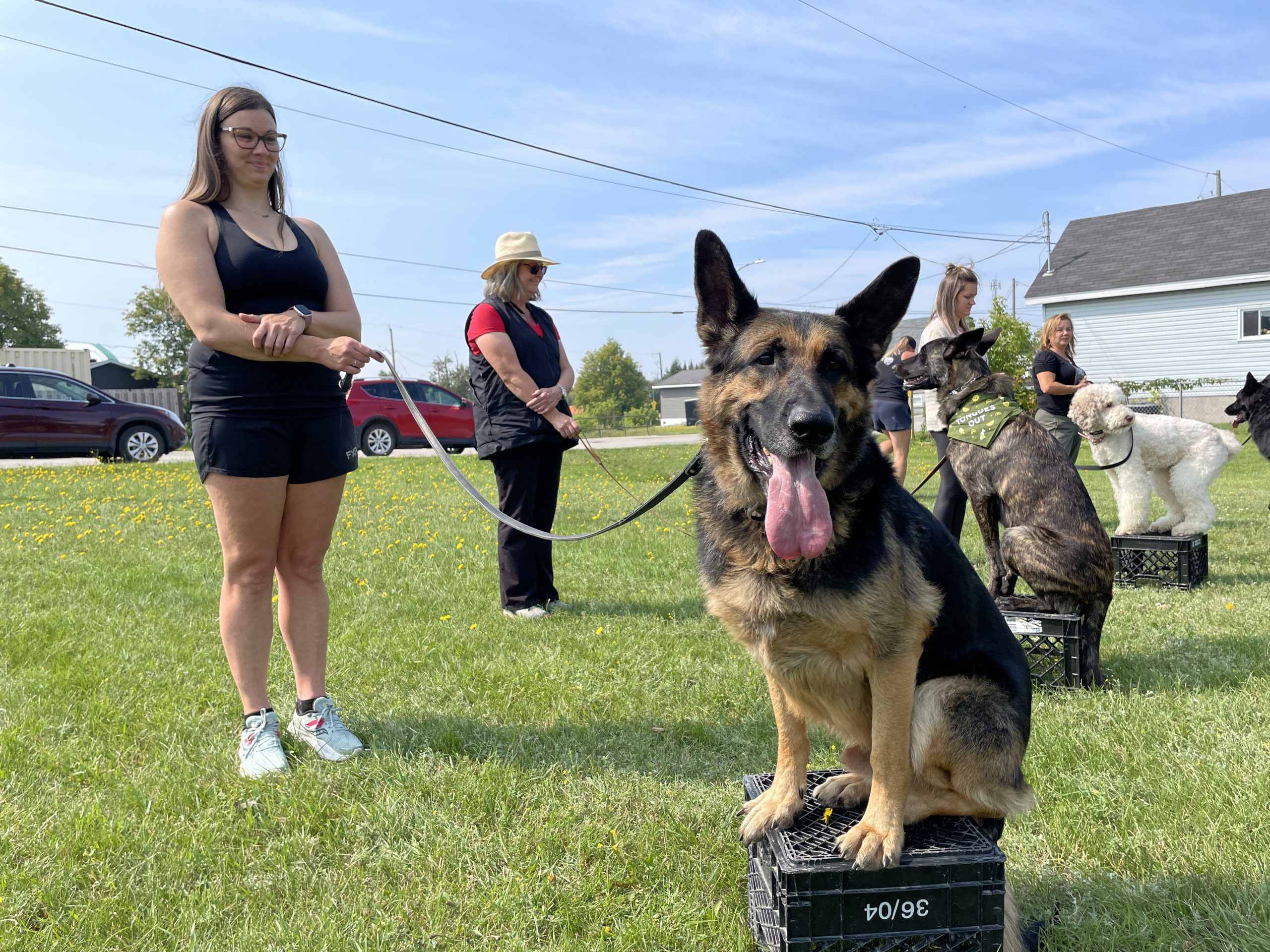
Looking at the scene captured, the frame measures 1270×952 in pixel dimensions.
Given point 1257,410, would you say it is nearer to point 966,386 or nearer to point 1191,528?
point 1191,528

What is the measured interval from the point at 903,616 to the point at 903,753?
379mm

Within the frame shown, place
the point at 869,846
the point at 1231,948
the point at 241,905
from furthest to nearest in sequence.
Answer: the point at 241,905 → the point at 1231,948 → the point at 869,846

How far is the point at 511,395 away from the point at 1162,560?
5.69 metres

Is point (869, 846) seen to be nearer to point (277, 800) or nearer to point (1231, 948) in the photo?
point (1231, 948)

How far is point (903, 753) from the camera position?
225 centimetres

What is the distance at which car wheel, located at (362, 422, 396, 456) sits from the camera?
20.9 meters

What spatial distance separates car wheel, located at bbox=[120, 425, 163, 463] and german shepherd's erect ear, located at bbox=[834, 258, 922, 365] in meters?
18.0

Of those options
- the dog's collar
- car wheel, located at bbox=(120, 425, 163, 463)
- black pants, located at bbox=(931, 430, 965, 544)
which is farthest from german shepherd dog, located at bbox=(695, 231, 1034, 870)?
car wheel, located at bbox=(120, 425, 163, 463)

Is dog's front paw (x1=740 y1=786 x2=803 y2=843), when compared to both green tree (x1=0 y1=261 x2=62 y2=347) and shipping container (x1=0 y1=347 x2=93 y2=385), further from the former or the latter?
green tree (x1=0 y1=261 x2=62 y2=347)

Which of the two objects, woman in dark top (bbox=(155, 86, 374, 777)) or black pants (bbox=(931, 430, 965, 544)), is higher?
woman in dark top (bbox=(155, 86, 374, 777))

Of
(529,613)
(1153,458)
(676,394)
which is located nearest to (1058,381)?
(1153,458)

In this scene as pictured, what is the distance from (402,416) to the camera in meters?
21.0

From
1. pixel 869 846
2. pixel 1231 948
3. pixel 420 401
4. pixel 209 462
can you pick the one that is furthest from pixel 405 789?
pixel 420 401

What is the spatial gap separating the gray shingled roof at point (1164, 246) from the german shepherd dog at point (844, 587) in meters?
32.0
